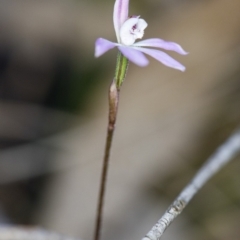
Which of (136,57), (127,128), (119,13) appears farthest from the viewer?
(127,128)

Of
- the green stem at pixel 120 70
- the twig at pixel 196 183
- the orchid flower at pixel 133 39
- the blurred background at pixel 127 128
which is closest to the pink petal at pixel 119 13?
the orchid flower at pixel 133 39

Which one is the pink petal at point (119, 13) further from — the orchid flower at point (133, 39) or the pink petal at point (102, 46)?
the pink petal at point (102, 46)

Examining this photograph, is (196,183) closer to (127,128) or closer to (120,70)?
(120,70)

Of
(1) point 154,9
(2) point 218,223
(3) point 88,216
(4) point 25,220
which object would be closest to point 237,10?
(1) point 154,9

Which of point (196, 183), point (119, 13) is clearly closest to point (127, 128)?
point (196, 183)

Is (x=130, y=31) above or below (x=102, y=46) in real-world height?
above

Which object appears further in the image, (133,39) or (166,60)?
(133,39)

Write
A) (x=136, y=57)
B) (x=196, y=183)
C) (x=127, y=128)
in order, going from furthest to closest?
1. (x=127, y=128)
2. (x=196, y=183)
3. (x=136, y=57)
